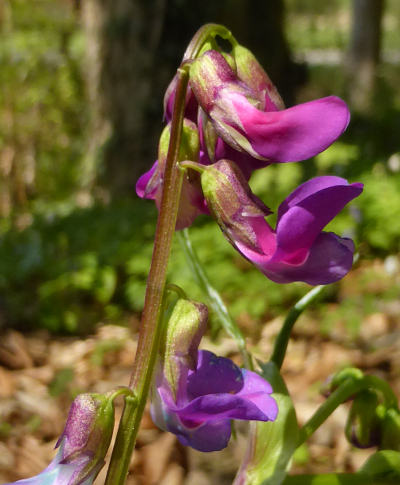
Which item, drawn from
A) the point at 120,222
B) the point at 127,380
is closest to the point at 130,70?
the point at 120,222

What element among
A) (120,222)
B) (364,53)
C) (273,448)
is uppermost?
(273,448)

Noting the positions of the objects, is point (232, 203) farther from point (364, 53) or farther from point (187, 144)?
point (364, 53)

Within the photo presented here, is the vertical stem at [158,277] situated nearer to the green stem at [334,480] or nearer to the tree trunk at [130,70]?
the green stem at [334,480]

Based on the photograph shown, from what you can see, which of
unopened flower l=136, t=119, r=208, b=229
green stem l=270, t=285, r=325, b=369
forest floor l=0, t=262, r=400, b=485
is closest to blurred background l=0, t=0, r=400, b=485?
forest floor l=0, t=262, r=400, b=485

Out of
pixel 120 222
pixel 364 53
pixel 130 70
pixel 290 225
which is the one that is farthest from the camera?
pixel 364 53

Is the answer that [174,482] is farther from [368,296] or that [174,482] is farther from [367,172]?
[367,172]

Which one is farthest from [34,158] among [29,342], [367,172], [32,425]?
[32,425]

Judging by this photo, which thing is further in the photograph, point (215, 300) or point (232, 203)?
point (215, 300)

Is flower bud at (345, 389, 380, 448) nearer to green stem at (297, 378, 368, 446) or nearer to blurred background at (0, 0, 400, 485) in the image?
green stem at (297, 378, 368, 446)

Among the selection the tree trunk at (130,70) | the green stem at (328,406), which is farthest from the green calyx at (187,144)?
the tree trunk at (130,70)
